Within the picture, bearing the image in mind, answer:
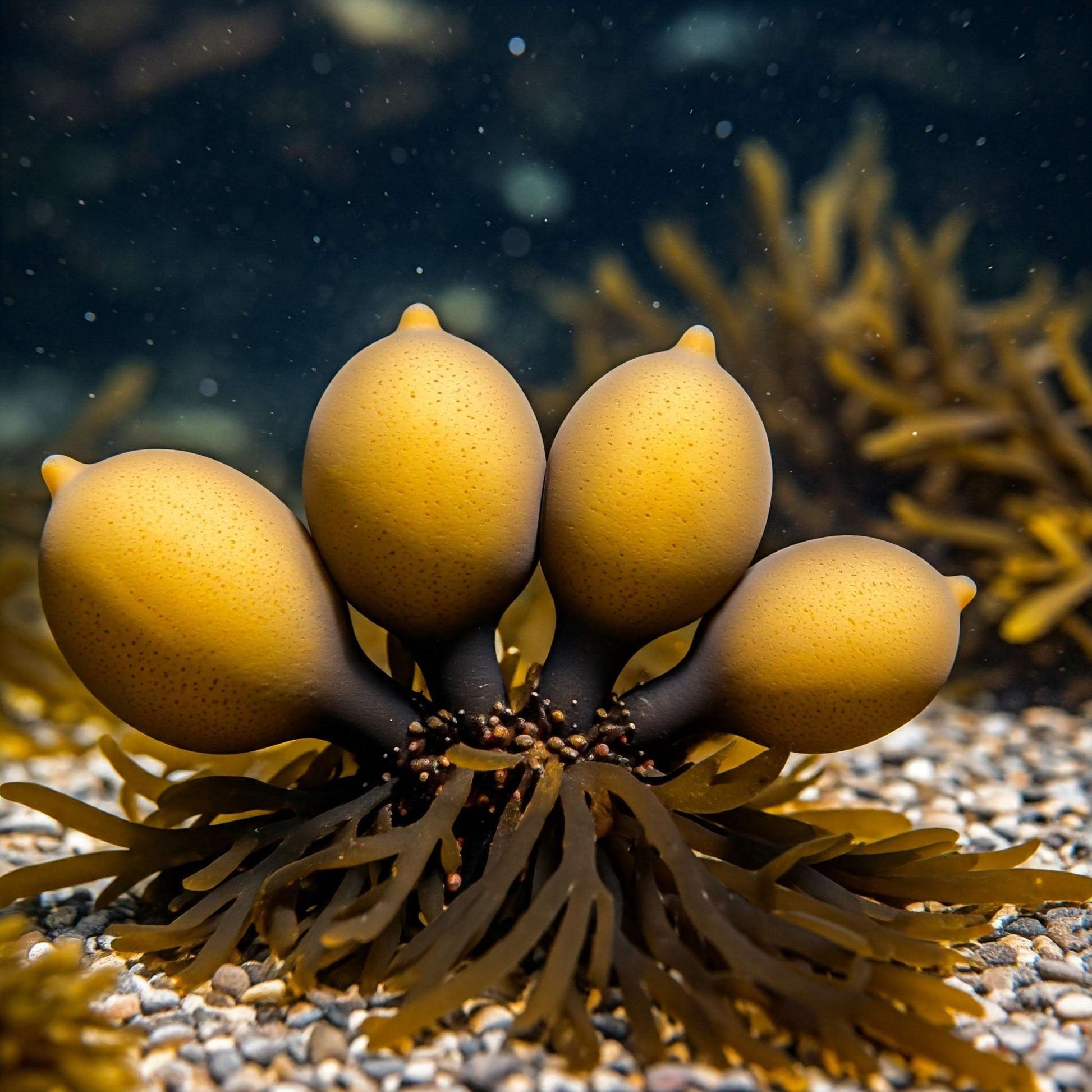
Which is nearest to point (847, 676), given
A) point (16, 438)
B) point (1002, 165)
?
point (1002, 165)

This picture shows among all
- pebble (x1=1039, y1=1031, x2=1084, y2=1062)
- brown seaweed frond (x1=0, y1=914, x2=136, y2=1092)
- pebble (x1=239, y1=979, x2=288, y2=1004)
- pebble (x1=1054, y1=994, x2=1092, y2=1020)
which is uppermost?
pebble (x1=1054, y1=994, x2=1092, y2=1020)

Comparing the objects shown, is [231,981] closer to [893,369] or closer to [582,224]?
[893,369]

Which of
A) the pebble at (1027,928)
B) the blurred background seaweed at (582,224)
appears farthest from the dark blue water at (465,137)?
the pebble at (1027,928)

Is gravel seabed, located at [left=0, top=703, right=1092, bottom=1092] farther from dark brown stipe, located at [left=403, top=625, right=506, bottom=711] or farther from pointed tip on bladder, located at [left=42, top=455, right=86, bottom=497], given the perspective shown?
pointed tip on bladder, located at [left=42, top=455, right=86, bottom=497]

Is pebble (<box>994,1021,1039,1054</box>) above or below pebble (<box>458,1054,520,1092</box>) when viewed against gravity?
above

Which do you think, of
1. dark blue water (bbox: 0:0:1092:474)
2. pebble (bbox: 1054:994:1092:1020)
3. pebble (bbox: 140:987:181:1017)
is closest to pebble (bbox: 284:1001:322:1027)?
pebble (bbox: 140:987:181:1017)

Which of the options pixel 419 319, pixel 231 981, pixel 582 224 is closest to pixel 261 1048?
pixel 231 981
